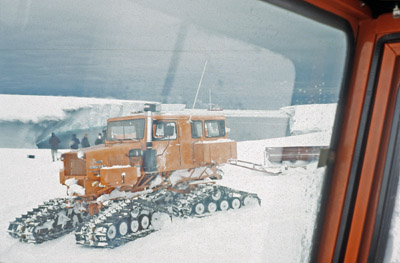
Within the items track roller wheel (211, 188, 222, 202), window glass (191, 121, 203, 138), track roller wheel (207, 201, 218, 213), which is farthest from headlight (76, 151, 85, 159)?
track roller wheel (207, 201, 218, 213)

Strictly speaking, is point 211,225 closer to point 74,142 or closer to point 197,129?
point 197,129

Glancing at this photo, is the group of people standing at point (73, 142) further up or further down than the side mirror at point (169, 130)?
further down

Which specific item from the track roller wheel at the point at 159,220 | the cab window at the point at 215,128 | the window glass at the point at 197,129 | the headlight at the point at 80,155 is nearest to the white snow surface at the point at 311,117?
the cab window at the point at 215,128

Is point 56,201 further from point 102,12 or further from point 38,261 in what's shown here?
point 102,12

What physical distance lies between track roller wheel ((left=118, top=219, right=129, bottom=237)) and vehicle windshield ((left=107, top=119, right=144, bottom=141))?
0.63m

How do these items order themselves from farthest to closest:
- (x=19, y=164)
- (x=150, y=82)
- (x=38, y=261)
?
(x=38, y=261) → (x=150, y=82) → (x=19, y=164)

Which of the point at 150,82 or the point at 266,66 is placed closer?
the point at 266,66

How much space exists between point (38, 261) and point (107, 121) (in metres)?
0.82

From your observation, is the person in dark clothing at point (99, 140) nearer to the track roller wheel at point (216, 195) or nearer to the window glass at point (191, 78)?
A: the window glass at point (191, 78)

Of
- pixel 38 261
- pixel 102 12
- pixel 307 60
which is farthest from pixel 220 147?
pixel 38 261

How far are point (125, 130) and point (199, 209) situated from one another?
869 millimetres

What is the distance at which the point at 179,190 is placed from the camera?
190cm

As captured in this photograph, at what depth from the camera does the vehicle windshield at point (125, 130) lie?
140cm

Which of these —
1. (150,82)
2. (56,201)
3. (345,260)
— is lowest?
(56,201)
